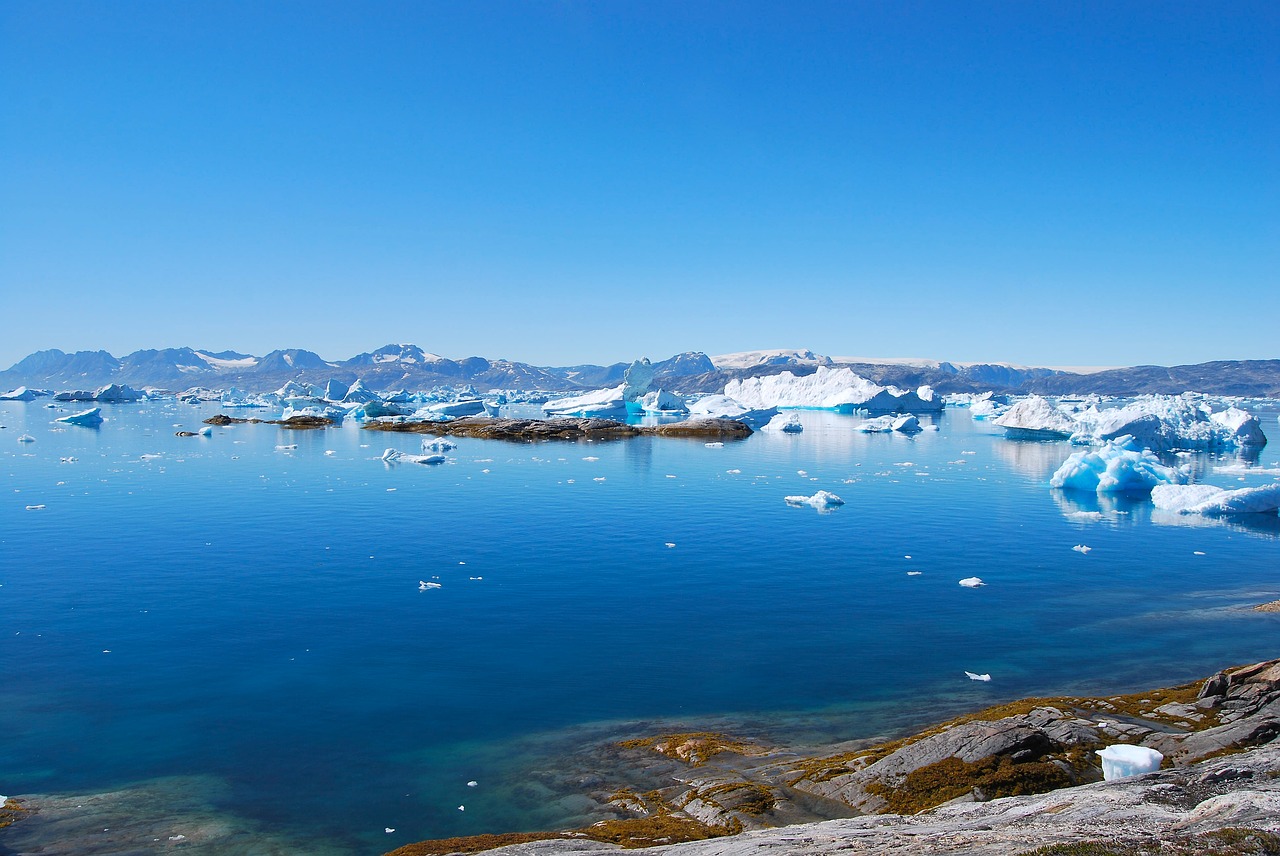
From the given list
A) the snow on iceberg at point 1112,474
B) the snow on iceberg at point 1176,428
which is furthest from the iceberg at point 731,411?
the snow on iceberg at point 1112,474

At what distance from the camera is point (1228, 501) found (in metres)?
29.3

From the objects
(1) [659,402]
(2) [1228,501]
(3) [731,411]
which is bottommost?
(2) [1228,501]

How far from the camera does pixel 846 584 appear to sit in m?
19.3

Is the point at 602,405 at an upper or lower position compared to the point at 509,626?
upper

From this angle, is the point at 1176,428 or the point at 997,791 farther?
the point at 1176,428

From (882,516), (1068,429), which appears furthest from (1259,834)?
(1068,429)

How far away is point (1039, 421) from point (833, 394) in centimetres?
3939

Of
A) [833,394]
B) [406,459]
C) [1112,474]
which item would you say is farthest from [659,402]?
[1112,474]

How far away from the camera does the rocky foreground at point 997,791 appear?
19.8 ft

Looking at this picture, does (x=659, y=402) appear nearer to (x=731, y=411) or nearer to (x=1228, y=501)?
(x=731, y=411)

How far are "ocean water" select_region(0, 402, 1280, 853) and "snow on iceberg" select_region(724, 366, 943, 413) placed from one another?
61739mm

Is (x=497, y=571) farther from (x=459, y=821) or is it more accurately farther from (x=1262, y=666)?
(x=1262, y=666)

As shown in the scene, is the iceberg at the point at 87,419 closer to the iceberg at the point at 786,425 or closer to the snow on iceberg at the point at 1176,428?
the iceberg at the point at 786,425

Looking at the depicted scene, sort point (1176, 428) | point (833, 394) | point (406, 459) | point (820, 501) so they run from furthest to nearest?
point (833, 394)
point (1176, 428)
point (406, 459)
point (820, 501)
